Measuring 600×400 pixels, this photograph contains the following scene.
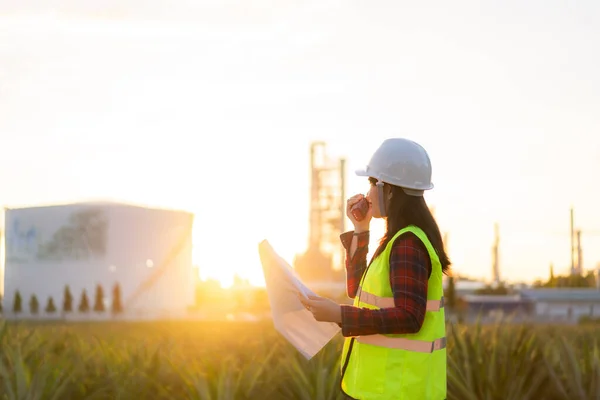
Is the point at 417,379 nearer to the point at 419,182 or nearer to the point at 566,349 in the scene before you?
the point at 419,182

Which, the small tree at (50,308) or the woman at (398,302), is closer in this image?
the woman at (398,302)

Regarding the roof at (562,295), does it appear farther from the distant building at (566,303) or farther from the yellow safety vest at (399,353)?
the yellow safety vest at (399,353)

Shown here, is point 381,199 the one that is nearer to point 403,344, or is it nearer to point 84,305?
point 403,344

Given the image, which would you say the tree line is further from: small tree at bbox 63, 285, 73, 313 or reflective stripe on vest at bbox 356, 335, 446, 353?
reflective stripe on vest at bbox 356, 335, 446, 353

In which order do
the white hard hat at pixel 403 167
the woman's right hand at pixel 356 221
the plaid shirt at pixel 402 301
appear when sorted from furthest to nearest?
the woman's right hand at pixel 356 221 < the white hard hat at pixel 403 167 < the plaid shirt at pixel 402 301

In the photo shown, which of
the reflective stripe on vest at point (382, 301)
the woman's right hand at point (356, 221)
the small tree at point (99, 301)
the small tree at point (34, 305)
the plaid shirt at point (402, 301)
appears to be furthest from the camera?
the small tree at point (34, 305)

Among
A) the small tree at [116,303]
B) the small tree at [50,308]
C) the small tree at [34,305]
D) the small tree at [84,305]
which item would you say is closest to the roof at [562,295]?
the small tree at [116,303]

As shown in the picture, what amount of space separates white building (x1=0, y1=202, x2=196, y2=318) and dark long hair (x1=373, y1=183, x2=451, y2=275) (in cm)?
4419

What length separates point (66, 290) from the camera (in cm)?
4497

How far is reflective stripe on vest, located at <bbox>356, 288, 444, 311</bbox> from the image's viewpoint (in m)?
Answer: 3.13

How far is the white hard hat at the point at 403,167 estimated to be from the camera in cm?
327

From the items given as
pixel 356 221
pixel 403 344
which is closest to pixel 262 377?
pixel 356 221

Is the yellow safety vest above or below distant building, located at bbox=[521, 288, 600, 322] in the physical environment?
above

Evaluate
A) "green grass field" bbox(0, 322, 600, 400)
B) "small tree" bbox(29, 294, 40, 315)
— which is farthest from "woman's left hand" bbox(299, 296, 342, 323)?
"small tree" bbox(29, 294, 40, 315)
